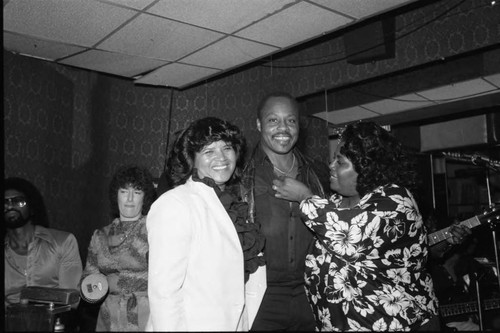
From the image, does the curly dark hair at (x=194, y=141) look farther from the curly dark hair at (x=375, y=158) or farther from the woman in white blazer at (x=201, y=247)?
the curly dark hair at (x=375, y=158)

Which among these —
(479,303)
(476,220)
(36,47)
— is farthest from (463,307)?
(36,47)

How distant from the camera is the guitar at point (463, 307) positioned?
143 inches

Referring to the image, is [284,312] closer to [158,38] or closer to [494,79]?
[158,38]

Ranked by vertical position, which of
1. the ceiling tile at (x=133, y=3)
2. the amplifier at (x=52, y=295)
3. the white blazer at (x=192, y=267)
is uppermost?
the ceiling tile at (x=133, y=3)

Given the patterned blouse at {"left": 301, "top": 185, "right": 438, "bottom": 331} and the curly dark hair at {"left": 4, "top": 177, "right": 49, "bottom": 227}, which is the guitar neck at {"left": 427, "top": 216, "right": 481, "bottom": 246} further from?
the curly dark hair at {"left": 4, "top": 177, "right": 49, "bottom": 227}

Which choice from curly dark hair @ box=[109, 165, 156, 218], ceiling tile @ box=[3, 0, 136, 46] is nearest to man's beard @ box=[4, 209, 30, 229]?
curly dark hair @ box=[109, 165, 156, 218]

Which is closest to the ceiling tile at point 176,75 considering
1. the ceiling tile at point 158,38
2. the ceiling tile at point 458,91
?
the ceiling tile at point 158,38

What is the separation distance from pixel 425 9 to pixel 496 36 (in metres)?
0.72

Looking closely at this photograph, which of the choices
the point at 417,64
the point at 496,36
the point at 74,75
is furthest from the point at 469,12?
the point at 74,75

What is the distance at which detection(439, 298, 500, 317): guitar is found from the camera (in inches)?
143

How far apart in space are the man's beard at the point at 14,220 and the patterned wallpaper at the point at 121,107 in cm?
137

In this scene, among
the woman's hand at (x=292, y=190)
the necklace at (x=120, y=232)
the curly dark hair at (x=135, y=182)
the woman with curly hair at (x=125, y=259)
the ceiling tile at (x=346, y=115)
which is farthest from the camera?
the ceiling tile at (x=346, y=115)

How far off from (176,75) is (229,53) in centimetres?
90

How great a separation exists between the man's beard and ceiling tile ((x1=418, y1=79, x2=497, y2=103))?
3.85 metres
